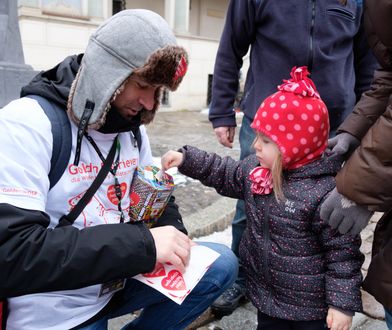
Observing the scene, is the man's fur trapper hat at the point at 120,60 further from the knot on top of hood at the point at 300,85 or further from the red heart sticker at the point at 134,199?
the knot on top of hood at the point at 300,85

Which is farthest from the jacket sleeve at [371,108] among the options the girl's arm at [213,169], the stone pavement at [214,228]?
the stone pavement at [214,228]

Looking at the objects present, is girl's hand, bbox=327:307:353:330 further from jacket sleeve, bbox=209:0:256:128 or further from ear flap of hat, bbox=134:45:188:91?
jacket sleeve, bbox=209:0:256:128

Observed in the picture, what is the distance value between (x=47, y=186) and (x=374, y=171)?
1002 mm

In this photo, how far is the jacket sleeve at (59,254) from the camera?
1.21m

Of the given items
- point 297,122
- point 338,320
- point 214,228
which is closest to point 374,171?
point 297,122

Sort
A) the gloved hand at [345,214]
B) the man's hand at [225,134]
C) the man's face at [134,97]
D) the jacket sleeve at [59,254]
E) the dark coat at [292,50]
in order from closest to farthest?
the jacket sleeve at [59,254] → the gloved hand at [345,214] → the man's face at [134,97] → the dark coat at [292,50] → the man's hand at [225,134]

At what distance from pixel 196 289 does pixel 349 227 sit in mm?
729

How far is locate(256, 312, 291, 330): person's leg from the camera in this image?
187 cm

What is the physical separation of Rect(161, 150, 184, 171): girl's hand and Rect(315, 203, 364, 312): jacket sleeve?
0.63m

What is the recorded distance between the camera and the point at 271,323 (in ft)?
6.20

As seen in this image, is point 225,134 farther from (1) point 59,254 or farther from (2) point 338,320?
(1) point 59,254

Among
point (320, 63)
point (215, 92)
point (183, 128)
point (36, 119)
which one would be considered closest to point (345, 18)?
point (320, 63)

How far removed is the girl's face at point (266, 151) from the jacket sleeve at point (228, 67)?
2.31 feet

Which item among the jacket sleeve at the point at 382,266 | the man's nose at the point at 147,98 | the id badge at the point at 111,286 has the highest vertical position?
the man's nose at the point at 147,98
